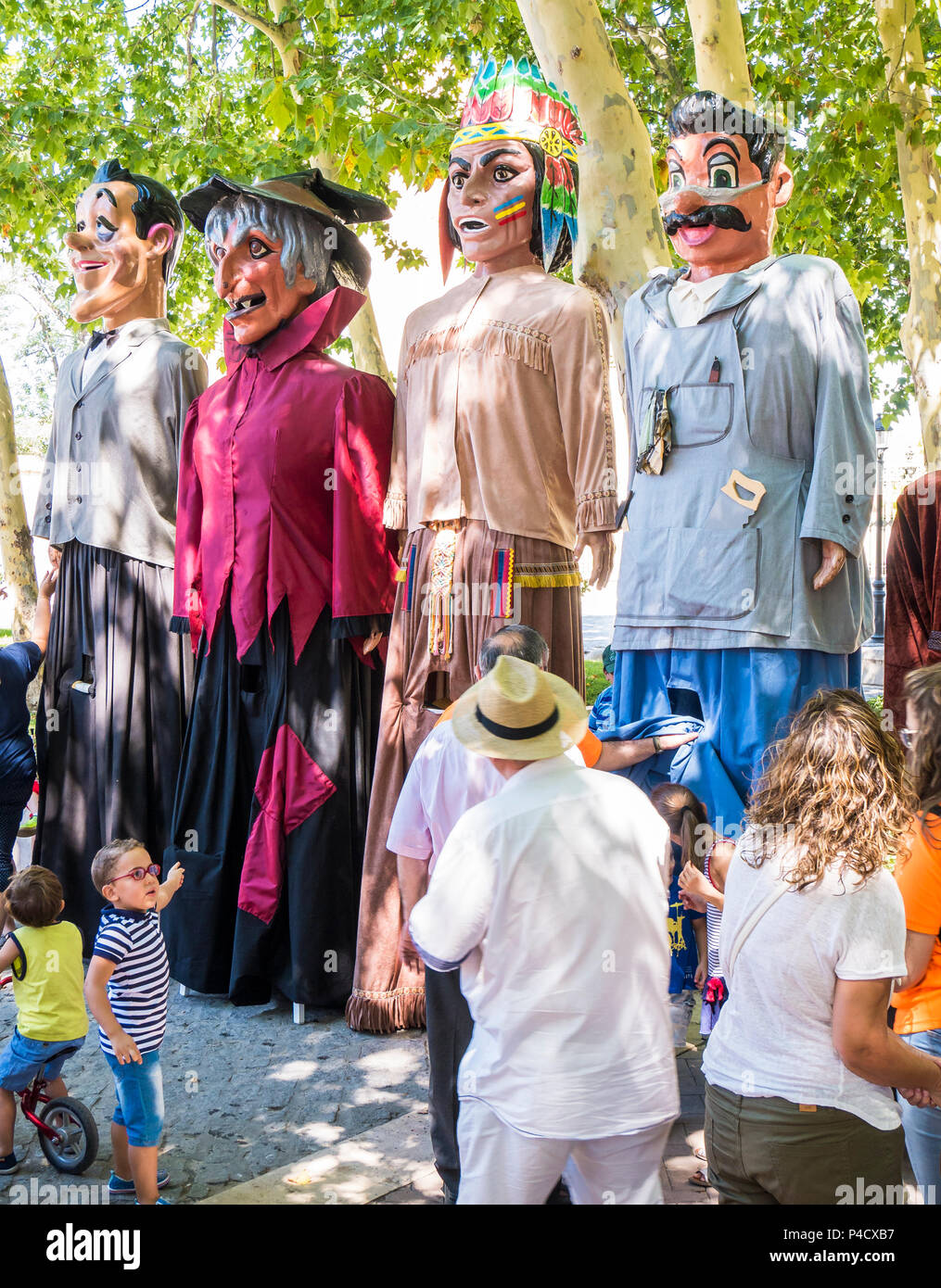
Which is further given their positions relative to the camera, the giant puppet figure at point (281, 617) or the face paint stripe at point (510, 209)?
the giant puppet figure at point (281, 617)

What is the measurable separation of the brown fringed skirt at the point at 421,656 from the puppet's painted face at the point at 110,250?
1769 mm

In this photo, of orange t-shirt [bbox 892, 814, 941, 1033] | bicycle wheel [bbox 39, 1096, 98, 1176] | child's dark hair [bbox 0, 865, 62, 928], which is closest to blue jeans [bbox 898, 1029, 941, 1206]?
orange t-shirt [bbox 892, 814, 941, 1033]

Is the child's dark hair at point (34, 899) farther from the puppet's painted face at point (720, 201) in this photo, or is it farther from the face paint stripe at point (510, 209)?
the puppet's painted face at point (720, 201)

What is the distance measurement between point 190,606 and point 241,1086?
68.3 inches

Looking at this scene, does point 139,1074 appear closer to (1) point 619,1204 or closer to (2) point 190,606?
(1) point 619,1204

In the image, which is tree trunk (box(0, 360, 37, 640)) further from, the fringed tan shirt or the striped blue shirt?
the striped blue shirt

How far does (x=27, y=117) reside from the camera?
933cm

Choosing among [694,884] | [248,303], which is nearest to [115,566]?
[248,303]

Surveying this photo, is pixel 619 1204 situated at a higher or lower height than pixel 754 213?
lower

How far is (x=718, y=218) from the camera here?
3.71 meters

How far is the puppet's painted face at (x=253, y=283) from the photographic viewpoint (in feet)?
14.9

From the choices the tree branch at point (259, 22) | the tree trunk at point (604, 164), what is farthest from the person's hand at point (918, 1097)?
the tree branch at point (259, 22)

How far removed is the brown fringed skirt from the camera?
13.2 ft
